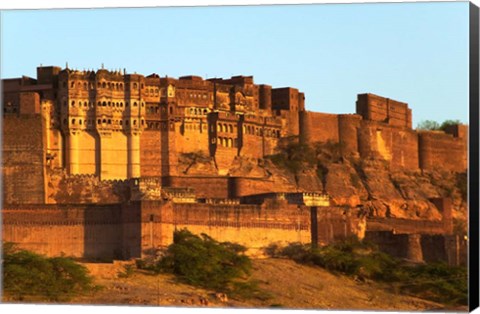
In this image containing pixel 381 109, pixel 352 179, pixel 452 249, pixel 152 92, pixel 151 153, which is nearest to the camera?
pixel 452 249

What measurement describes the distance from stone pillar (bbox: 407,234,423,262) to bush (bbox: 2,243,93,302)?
11117mm

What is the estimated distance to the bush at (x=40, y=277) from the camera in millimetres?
44344

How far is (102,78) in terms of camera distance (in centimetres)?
5962

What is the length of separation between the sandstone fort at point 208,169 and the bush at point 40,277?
258 centimetres

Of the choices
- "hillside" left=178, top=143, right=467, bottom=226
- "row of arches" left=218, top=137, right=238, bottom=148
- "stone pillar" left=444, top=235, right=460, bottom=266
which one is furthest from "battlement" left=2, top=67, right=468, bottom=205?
"stone pillar" left=444, top=235, right=460, bottom=266

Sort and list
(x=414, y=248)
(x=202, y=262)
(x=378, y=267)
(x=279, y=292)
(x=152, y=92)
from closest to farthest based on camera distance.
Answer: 1. (x=279, y=292)
2. (x=202, y=262)
3. (x=378, y=267)
4. (x=414, y=248)
5. (x=152, y=92)

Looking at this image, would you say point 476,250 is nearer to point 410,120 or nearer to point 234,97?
point 234,97

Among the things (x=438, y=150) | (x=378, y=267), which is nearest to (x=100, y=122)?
(x=378, y=267)

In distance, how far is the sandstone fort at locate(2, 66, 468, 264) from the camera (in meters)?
51.7

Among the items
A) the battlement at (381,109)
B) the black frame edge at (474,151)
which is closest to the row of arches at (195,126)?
the battlement at (381,109)

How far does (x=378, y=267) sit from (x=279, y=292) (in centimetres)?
488

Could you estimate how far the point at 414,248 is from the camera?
185ft

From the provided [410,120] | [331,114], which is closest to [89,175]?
[331,114]

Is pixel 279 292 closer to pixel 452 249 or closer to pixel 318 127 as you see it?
pixel 452 249
